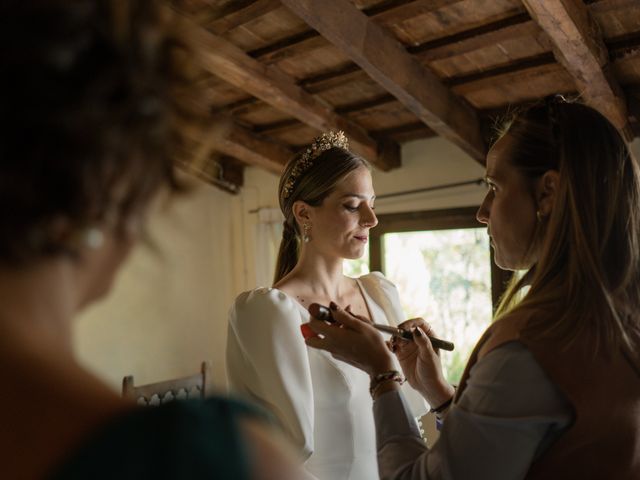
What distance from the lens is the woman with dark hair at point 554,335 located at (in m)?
0.78

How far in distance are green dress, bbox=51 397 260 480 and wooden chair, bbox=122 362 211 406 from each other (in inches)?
106

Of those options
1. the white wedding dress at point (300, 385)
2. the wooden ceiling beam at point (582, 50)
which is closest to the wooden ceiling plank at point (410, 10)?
the wooden ceiling beam at point (582, 50)

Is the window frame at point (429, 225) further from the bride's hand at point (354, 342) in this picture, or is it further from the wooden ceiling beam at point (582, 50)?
the bride's hand at point (354, 342)

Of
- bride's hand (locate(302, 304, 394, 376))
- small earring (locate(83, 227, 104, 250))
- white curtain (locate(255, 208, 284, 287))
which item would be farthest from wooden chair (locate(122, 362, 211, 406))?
small earring (locate(83, 227, 104, 250))

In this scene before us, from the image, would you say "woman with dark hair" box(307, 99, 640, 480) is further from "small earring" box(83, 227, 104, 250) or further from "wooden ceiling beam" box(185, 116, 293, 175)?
"wooden ceiling beam" box(185, 116, 293, 175)

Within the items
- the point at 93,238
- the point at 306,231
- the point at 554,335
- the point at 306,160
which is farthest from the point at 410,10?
the point at 93,238

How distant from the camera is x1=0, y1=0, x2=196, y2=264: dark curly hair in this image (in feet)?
1.09

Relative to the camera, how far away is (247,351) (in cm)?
141

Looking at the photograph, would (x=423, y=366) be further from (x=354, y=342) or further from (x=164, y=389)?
(x=164, y=389)

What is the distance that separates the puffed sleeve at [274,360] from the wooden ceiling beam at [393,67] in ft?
4.43

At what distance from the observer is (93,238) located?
1.23ft

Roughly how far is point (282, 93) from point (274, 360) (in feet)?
7.23

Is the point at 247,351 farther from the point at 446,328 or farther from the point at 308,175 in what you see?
the point at 446,328

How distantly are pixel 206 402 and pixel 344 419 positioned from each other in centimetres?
116
